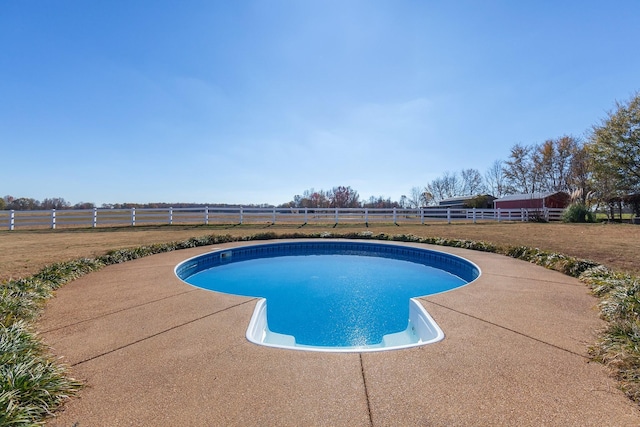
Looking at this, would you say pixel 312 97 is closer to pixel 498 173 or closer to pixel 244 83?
pixel 244 83

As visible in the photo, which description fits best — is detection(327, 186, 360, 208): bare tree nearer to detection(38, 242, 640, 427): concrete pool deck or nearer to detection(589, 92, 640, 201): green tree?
detection(589, 92, 640, 201): green tree

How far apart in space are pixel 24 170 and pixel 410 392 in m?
27.1

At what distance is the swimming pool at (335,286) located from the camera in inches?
154

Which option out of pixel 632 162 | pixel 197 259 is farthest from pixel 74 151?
pixel 632 162

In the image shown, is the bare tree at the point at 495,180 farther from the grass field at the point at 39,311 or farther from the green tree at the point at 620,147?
the grass field at the point at 39,311

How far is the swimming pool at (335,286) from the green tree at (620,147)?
19.5m

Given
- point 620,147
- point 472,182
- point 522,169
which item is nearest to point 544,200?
point 620,147

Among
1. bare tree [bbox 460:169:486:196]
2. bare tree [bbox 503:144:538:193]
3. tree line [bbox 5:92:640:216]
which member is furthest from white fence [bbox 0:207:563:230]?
bare tree [bbox 460:169:486:196]

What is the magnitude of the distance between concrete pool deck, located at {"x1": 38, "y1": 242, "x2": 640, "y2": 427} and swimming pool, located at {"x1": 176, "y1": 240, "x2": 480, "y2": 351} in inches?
13.1

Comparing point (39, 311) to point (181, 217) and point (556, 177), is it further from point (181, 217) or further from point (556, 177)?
point (556, 177)

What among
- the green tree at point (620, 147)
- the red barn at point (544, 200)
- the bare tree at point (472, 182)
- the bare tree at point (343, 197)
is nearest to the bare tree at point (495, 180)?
the bare tree at point (472, 182)

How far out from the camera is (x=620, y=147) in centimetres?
1816

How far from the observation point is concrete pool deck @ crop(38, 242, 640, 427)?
176cm

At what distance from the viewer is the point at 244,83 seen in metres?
11.5
